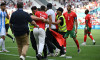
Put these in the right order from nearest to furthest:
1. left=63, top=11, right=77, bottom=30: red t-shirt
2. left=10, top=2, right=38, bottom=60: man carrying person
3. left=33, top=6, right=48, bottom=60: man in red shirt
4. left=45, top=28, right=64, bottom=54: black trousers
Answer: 1. left=10, top=2, right=38, bottom=60: man carrying person
2. left=33, top=6, right=48, bottom=60: man in red shirt
3. left=45, top=28, right=64, bottom=54: black trousers
4. left=63, top=11, right=77, bottom=30: red t-shirt

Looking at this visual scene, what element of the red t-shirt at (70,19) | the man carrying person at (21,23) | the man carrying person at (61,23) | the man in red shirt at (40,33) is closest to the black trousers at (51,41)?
the man carrying person at (61,23)

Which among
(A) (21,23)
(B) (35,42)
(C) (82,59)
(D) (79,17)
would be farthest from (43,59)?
(D) (79,17)

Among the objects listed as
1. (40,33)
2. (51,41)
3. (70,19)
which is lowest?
(51,41)

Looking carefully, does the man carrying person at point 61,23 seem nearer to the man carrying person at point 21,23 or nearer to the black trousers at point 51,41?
→ the black trousers at point 51,41

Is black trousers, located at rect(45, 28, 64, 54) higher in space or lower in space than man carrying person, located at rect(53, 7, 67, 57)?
lower

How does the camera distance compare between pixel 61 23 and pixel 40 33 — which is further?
pixel 61 23

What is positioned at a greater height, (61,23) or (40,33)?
(61,23)

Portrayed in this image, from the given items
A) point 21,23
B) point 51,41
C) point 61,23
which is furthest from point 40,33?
point 51,41

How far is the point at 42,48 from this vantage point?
10031 mm

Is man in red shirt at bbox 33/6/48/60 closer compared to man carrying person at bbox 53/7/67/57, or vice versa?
man in red shirt at bbox 33/6/48/60

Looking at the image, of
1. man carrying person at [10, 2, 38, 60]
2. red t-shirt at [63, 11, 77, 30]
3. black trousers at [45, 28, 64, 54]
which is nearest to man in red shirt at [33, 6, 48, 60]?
man carrying person at [10, 2, 38, 60]

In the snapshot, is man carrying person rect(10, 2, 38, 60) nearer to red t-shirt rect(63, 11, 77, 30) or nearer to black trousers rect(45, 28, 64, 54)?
black trousers rect(45, 28, 64, 54)

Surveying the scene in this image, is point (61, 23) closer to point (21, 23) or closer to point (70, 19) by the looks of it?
point (70, 19)

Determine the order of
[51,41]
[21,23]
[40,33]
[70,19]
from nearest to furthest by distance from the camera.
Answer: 1. [21,23]
2. [40,33]
3. [51,41]
4. [70,19]
